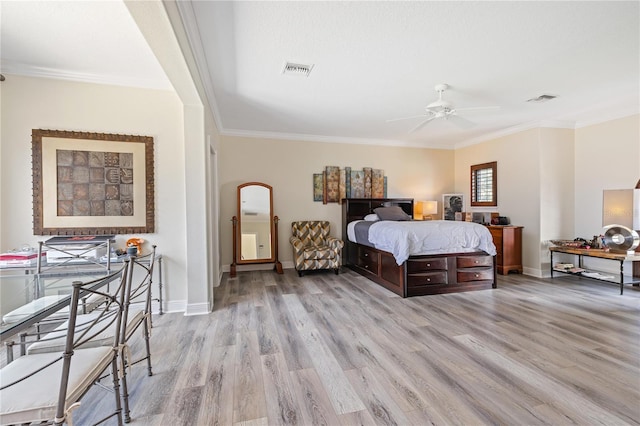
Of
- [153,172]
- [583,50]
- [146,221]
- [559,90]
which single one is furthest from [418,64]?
[146,221]

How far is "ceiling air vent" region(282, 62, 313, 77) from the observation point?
9.22 ft

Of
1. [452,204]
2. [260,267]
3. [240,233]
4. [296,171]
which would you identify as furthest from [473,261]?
[240,233]

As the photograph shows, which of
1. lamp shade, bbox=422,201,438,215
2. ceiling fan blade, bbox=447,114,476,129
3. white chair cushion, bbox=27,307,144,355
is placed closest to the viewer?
white chair cushion, bbox=27,307,144,355

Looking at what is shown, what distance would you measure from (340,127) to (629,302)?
15.0 feet

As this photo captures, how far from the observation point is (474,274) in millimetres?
3953

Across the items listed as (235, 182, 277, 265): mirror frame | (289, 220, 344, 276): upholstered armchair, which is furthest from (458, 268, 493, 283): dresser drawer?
(235, 182, 277, 265): mirror frame

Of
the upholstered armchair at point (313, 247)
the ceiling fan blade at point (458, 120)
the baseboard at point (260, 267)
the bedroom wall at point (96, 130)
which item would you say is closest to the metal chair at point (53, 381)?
the bedroom wall at point (96, 130)

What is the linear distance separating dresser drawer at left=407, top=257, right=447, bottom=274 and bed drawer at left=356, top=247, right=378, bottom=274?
29.6 inches

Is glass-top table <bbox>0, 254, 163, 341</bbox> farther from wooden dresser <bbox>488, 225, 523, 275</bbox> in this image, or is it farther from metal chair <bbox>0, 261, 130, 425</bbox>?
wooden dresser <bbox>488, 225, 523, 275</bbox>

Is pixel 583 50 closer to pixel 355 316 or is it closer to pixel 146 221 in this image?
pixel 355 316

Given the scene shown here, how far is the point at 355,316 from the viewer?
3.05m

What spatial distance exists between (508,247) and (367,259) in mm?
2503

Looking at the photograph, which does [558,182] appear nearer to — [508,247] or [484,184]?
[484,184]

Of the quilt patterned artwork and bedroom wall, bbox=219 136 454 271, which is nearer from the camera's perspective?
bedroom wall, bbox=219 136 454 271
